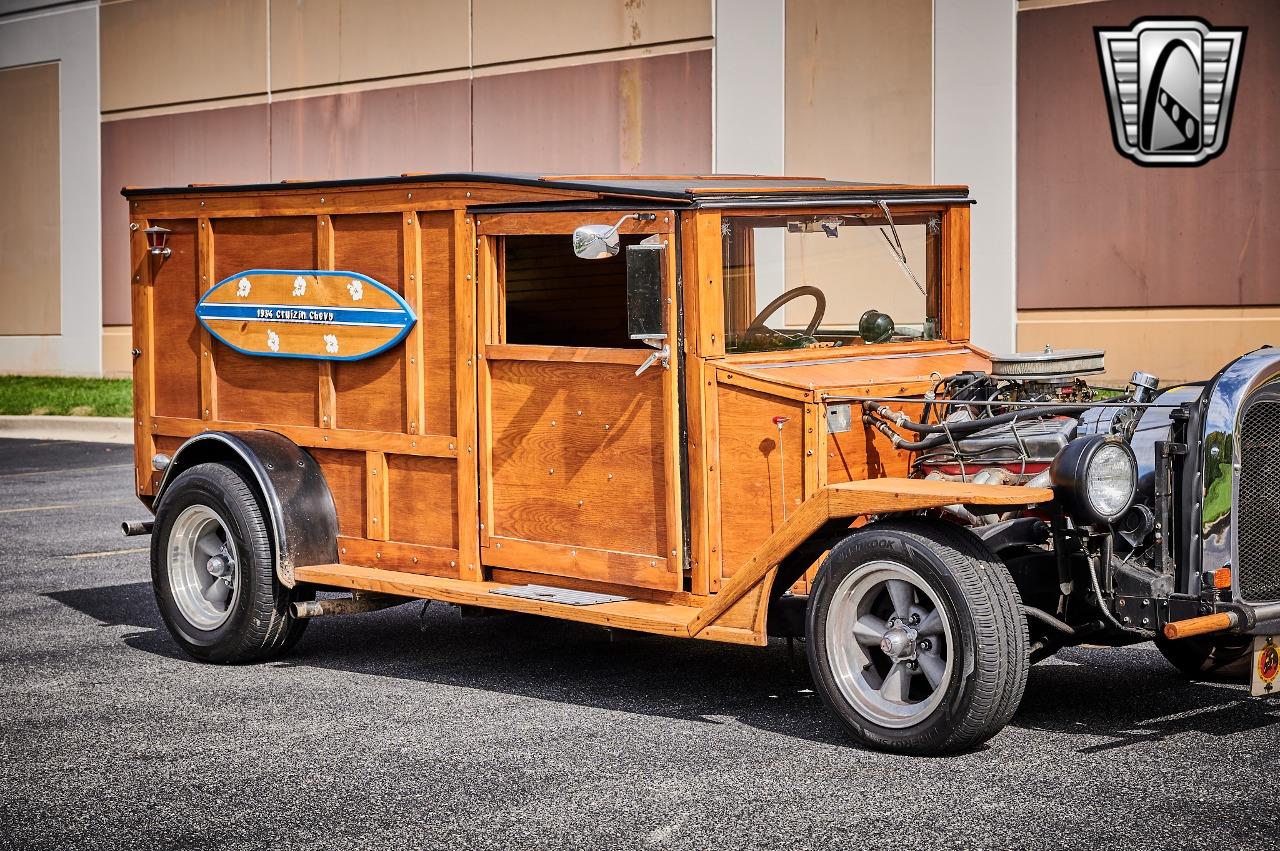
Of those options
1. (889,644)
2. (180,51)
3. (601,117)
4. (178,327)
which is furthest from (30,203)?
(889,644)

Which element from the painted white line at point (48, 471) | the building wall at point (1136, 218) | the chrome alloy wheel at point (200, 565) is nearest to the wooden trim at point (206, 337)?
the chrome alloy wheel at point (200, 565)

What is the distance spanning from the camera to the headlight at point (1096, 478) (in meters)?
5.11

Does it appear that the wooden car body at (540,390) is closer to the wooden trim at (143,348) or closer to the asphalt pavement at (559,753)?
the wooden trim at (143,348)

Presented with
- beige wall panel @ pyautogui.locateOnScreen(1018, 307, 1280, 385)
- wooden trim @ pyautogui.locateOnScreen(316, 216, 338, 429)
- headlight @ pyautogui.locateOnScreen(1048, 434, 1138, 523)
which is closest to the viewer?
headlight @ pyautogui.locateOnScreen(1048, 434, 1138, 523)

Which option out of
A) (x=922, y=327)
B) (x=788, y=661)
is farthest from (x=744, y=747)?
(x=922, y=327)

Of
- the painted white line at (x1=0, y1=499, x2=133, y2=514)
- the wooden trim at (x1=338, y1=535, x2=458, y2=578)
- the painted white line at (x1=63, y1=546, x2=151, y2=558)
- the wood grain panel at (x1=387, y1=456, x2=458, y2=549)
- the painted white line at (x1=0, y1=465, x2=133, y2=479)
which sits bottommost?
the painted white line at (x1=63, y1=546, x2=151, y2=558)

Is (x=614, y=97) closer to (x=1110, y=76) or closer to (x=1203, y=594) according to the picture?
(x=1110, y=76)

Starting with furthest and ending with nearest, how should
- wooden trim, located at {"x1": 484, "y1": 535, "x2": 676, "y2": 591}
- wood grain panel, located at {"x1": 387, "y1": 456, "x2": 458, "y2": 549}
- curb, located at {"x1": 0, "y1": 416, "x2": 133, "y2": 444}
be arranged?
curb, located at {"x1": 0, "y1": 416, "x2": 133, "y2": 444} → wood grain panel, located at {"x1": 387, "y1": 456, "x2": 458, "y2": 549} → wooden trim, located at {"x1": 484, "y1": 535, "x2": 676, "y2": 591}

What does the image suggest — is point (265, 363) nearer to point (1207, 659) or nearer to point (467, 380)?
point (467, 380)

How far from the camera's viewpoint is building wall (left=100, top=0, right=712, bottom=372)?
679 inches

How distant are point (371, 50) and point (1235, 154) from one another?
10376 mm

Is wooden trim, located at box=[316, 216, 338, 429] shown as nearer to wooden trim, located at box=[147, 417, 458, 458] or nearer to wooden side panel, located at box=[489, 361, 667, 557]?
wooden trim, located at box=[147, 417, 458, 458]

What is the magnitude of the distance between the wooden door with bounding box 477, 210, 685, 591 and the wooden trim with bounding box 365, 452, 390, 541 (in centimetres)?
54

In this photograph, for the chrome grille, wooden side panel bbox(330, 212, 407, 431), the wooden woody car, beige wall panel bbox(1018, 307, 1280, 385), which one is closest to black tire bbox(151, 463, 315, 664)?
the wooden woody car
